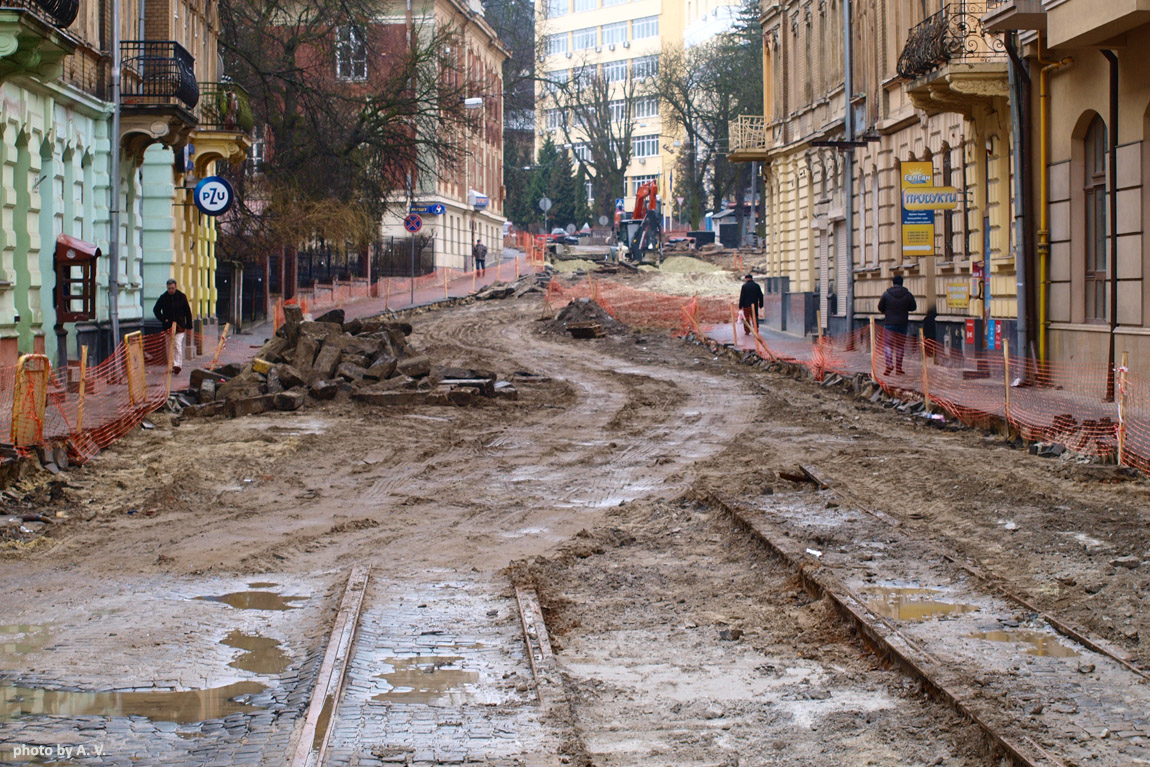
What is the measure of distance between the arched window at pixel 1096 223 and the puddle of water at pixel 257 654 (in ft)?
48.8

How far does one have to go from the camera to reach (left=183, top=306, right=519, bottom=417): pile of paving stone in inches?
795

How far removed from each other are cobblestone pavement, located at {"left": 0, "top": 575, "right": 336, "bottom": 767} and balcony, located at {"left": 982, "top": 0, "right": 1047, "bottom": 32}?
45.9ft

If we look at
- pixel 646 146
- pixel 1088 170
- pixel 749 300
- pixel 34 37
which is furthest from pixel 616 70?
pixel 34 37

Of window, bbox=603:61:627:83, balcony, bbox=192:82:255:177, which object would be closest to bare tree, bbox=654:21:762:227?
window, bbox=603:61:627:83

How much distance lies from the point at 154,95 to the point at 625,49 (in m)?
85.9

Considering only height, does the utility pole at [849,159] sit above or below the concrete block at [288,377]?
above

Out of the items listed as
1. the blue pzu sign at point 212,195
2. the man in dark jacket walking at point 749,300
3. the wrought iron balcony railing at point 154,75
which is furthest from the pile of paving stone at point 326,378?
the man in dark jacket walking at point 749,300

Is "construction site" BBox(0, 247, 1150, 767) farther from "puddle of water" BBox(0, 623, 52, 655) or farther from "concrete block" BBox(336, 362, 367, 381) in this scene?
"concrete block" BBox(336, 362, 367, 381)

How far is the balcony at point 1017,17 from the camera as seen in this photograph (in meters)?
18.6

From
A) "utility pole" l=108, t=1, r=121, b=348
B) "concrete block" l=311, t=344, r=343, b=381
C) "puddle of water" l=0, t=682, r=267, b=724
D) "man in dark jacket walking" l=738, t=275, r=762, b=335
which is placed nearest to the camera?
"puddle of water" l=0, t=682, r=267, b=724

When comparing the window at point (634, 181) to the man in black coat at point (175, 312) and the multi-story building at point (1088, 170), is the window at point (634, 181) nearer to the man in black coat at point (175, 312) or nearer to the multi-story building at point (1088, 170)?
the man in black coat at point (175, 312)

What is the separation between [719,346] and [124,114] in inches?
580

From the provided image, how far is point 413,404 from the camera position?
68.5ft

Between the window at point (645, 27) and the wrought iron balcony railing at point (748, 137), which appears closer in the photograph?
the wrought iron balcony railing at point (748, 137)
